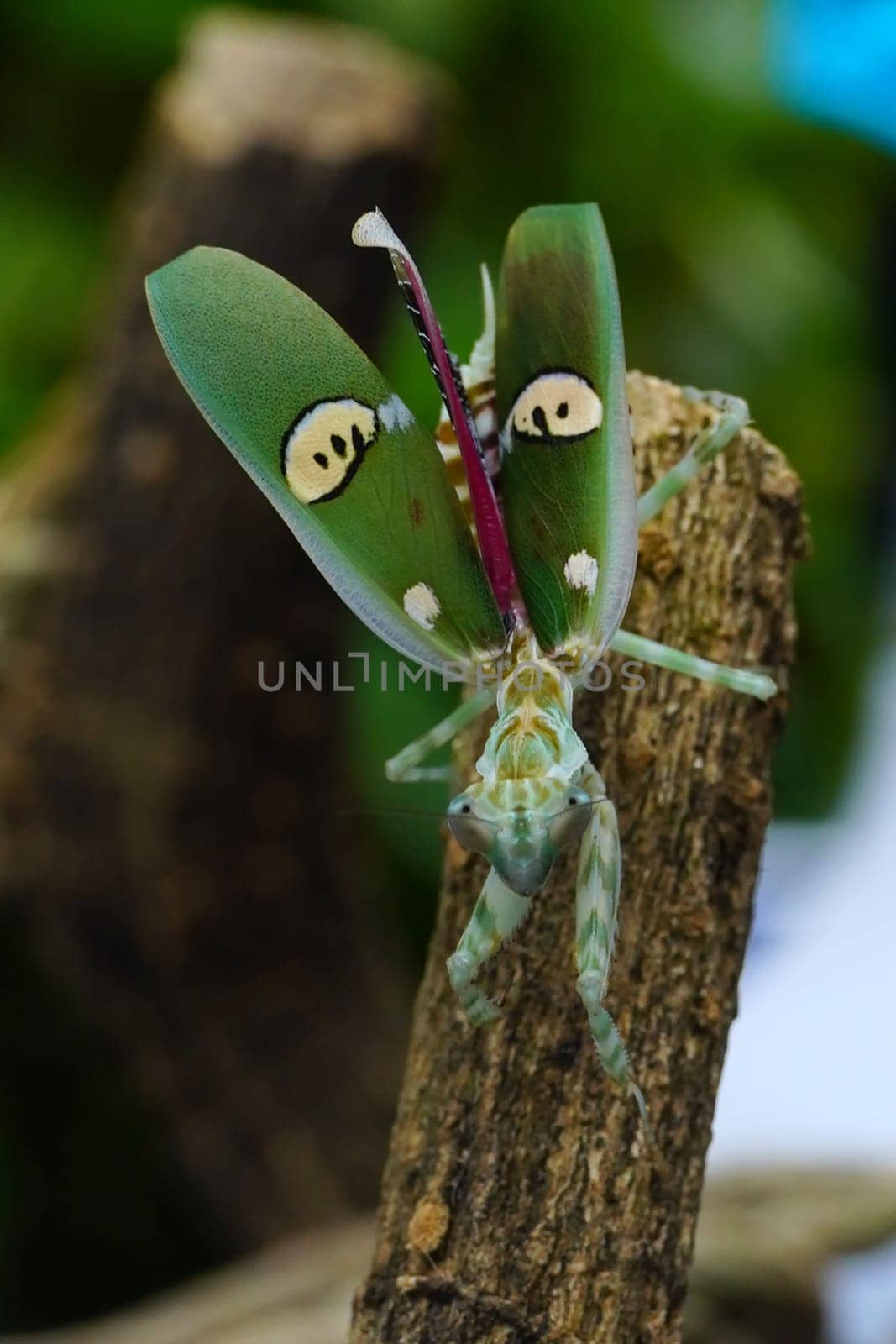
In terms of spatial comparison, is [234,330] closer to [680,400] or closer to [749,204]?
[680,400]

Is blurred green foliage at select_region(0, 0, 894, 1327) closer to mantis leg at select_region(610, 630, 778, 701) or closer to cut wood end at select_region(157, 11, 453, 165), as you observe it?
cut wood end at select_region(157, 11, 453, 165)

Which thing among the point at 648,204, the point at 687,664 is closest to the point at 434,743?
the point at 687,664

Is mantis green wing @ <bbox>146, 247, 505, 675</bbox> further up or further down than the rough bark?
further up

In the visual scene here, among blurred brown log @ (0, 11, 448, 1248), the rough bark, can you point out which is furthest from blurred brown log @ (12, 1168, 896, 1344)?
the rough bark

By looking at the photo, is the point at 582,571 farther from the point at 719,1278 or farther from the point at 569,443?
the point at 719,1278

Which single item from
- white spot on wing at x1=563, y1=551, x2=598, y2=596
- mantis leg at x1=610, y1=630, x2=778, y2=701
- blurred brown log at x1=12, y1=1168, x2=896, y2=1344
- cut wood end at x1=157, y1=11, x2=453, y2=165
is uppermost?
cut wood end at x1=157, y1=11, x2=453, y2=165

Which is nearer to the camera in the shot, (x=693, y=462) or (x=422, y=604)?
(x=422, y=604)
